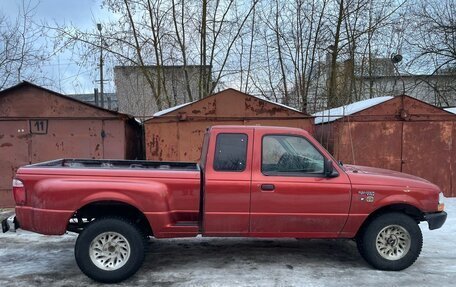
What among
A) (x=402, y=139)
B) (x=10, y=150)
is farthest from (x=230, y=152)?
(x=10, y=150)

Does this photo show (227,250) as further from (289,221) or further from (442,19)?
(442,19)

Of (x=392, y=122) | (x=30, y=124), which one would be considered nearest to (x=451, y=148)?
(x=392, y=122)

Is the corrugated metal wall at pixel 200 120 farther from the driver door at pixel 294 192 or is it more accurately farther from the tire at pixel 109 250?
the tire at pixel 109 250

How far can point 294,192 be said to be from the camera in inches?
207

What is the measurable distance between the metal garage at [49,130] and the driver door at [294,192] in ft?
18.1

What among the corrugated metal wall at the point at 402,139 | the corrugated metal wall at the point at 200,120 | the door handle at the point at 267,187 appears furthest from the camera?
the corrugated metal wall at the point at 402,139

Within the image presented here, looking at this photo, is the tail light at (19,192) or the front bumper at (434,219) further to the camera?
the front bumper at (434,219)

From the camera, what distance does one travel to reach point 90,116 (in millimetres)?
9906

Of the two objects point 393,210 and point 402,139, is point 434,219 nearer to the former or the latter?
point 393,210

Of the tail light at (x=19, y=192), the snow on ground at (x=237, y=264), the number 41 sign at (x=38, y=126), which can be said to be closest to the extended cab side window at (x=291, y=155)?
the snow on ground at (x=237, y=264)

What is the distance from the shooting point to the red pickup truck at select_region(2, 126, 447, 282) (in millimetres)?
4977

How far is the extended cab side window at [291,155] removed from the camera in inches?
211

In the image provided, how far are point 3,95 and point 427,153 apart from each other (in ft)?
33.2

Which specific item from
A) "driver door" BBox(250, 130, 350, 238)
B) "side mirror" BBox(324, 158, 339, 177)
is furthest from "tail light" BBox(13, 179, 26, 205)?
"side mirror" BBox(324, 158, 339, 177)
